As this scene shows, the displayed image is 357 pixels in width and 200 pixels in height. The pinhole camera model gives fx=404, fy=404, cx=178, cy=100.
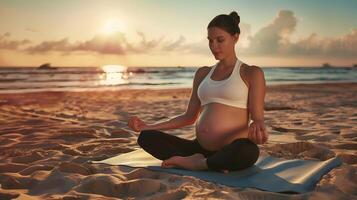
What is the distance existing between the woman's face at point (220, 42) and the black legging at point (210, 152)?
0.78 metres

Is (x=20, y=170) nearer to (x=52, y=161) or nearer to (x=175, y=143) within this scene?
(x=52, y=161)

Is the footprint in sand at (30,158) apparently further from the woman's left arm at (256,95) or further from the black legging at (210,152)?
the woman's left arm at (256,95)

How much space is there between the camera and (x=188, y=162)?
12.0 feet

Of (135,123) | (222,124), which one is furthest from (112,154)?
(222,124)

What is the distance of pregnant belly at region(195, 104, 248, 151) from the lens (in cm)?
352

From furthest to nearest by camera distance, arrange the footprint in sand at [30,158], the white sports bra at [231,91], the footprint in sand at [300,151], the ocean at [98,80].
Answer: the ocean at [98,80] < the footprint in sand at [300,151] < the footprint in sand at [30,158] < the white sports bra at [231,91]

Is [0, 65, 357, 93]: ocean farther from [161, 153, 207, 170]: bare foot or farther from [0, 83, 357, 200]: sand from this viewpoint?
[161, 153, 207, 170]: bare foot

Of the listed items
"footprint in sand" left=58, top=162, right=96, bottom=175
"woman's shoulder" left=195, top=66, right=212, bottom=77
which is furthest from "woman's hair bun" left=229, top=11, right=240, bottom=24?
"footprint in sand" left=58, top=162, right=96, bottom=175

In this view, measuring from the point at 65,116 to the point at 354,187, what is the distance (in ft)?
20.9

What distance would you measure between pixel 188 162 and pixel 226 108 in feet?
1.98

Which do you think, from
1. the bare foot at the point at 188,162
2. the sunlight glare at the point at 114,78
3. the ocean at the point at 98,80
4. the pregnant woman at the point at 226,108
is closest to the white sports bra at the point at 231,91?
the pregnant woman at the point at 226,108

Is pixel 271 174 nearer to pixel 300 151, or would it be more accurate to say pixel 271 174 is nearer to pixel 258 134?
pixel 258 134

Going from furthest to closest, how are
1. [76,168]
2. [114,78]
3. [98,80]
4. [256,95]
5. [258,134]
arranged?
[114,78] → [98,80] → [76,168] → [256,95] → [258,134]

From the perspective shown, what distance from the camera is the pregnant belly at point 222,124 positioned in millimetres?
3518
